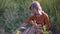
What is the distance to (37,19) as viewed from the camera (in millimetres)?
1995

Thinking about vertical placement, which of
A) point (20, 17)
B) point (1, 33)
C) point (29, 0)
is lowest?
point (1, 33)

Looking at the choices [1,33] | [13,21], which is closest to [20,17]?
[13,21]

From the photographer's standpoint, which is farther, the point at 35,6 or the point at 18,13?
the point at 18,13

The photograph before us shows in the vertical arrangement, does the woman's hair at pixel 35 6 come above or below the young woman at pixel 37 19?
above

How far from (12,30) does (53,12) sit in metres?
0.36

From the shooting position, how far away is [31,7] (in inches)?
78.2

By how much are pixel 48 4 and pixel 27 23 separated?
23cm

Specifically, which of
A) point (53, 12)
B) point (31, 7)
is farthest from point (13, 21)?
point (53, 12)

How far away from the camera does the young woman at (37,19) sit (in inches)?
77.6

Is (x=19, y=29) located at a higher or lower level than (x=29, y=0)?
lower

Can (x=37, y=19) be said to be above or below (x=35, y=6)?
below

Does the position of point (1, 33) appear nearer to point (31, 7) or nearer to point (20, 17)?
point (20, 17)

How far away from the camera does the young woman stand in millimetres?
1972

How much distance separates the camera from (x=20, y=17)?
6.75ft
